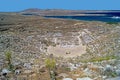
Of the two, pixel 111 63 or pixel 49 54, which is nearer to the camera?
pixel 111 63

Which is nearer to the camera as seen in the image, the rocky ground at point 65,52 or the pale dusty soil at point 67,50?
the rocky ground at point 65,52

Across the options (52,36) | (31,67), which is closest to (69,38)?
(52,36)

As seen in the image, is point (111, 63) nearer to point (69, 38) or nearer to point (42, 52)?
point (42, 52)

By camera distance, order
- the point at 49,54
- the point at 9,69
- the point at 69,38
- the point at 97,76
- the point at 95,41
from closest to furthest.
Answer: the point at 97,76
the point at 9,69
the point at 49,54
the point at 95,41
the point at 69,38

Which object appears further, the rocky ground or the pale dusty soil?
the pale dusty soil

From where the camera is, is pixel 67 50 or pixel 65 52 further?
pixel 67 50
